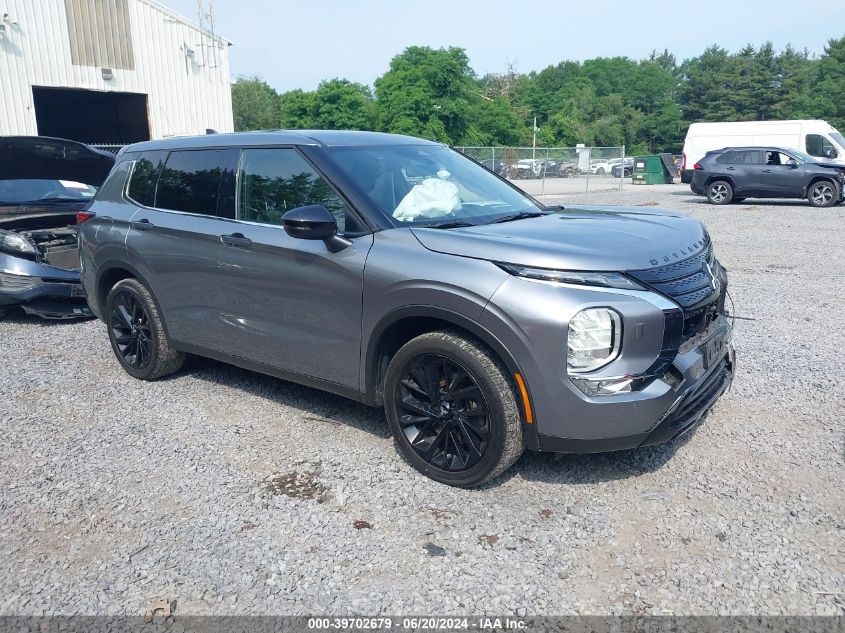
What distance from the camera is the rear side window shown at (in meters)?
20.1

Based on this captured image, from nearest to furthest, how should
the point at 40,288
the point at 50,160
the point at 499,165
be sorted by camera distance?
the point at 40,288 < the point at 50,160 < the point at 499,165

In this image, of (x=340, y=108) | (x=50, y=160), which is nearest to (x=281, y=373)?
(x=50, y=160)

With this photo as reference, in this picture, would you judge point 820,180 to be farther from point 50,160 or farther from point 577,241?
point 577,241

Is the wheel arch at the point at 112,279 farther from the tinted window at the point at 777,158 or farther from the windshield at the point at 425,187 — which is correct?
the tinted window at the point at 777,158

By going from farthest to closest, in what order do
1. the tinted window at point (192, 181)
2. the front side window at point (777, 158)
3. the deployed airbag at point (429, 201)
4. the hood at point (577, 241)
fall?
the front side window at point (777, 158) → the tinted window at point (192, 181) → the deployed airbag at point (429, 201) → the hood at point (577, 241)

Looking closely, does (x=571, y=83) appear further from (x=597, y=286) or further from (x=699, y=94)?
(x=597, y=286)

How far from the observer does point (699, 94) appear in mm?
88125

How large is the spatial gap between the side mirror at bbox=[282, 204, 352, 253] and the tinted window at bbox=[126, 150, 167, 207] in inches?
75.5

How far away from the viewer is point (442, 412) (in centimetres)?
361

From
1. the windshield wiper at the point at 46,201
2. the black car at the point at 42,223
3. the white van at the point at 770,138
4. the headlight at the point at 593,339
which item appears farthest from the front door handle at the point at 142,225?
the white van at the point at 770,138

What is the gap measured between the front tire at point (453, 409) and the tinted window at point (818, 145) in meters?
26.4

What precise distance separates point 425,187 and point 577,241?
1.15 m

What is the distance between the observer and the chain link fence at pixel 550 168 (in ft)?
98.1

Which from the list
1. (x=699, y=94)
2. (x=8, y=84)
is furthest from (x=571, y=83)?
(x=8, y=84)
